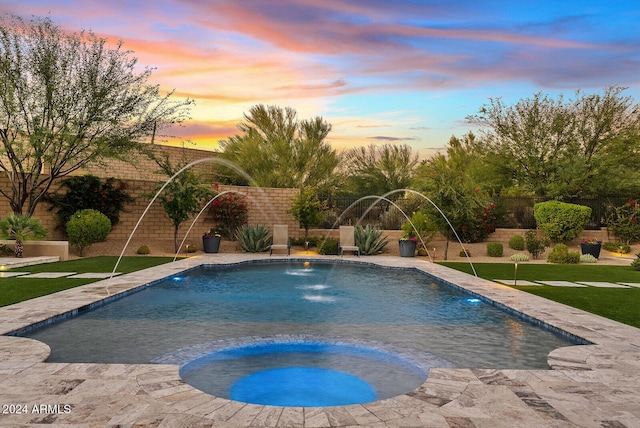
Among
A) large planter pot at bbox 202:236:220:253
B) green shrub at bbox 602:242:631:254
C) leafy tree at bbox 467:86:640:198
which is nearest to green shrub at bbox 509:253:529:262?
green shrub at bbox 602:242:631:254

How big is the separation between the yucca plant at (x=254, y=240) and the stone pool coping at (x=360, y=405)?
42.5 ft

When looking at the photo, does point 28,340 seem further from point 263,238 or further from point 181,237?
Result: point 181,237

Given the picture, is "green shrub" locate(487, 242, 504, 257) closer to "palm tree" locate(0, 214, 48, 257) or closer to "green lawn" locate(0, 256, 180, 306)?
"green lawn" locate(0, 256, 180, 306)

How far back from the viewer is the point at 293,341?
19.8 feet

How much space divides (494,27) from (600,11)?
124 inches

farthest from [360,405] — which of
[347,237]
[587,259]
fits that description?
[587,259]

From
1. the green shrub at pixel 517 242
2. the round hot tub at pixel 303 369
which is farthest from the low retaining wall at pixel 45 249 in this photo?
the green shrub at pixel 517 242

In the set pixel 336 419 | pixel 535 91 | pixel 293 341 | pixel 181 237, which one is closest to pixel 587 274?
pixel 293 341

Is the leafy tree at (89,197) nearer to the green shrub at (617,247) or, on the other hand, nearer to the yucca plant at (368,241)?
the yucca plant at (368,241)

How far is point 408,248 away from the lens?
18.0 metres

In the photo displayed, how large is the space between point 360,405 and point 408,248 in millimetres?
14636

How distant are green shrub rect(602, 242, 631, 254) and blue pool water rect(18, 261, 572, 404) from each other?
12.4 m

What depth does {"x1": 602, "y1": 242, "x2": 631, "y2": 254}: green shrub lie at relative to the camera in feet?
64.4

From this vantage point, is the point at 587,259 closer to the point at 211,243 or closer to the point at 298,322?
the point at 211,243
